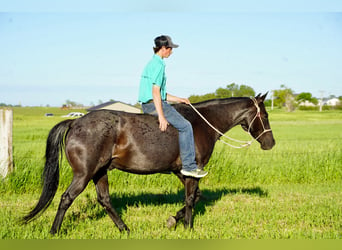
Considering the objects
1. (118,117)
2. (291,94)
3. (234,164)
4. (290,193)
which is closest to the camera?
(118,117)

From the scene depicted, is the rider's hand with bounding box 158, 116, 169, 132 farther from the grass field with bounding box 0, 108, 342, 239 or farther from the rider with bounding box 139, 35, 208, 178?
the grass field with bounding box 0, 108, 342, 239

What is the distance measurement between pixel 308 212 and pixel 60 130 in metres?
4.66

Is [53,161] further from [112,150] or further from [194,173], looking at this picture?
[194,173]

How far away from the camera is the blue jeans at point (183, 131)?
597cm

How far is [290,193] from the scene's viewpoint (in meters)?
8.80

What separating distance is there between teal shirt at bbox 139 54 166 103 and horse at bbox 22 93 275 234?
0.34 meters

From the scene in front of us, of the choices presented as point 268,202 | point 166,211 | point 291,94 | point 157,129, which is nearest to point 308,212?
point 268,202

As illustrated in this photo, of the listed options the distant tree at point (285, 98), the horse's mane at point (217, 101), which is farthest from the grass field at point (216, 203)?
the distant tree at point (285, 98)

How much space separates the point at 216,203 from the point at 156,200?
4.23 ft

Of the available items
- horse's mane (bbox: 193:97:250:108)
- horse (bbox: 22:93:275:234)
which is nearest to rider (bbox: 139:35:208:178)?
horse (bbox: 22:93:275:234)

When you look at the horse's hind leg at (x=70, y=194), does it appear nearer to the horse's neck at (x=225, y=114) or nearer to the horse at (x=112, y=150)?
the horse at (x=112, y=150)

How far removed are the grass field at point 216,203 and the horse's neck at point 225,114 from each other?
1640mm

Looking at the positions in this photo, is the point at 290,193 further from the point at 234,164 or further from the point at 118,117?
the point at 118,117

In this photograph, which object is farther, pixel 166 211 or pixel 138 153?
pixel 166 211
